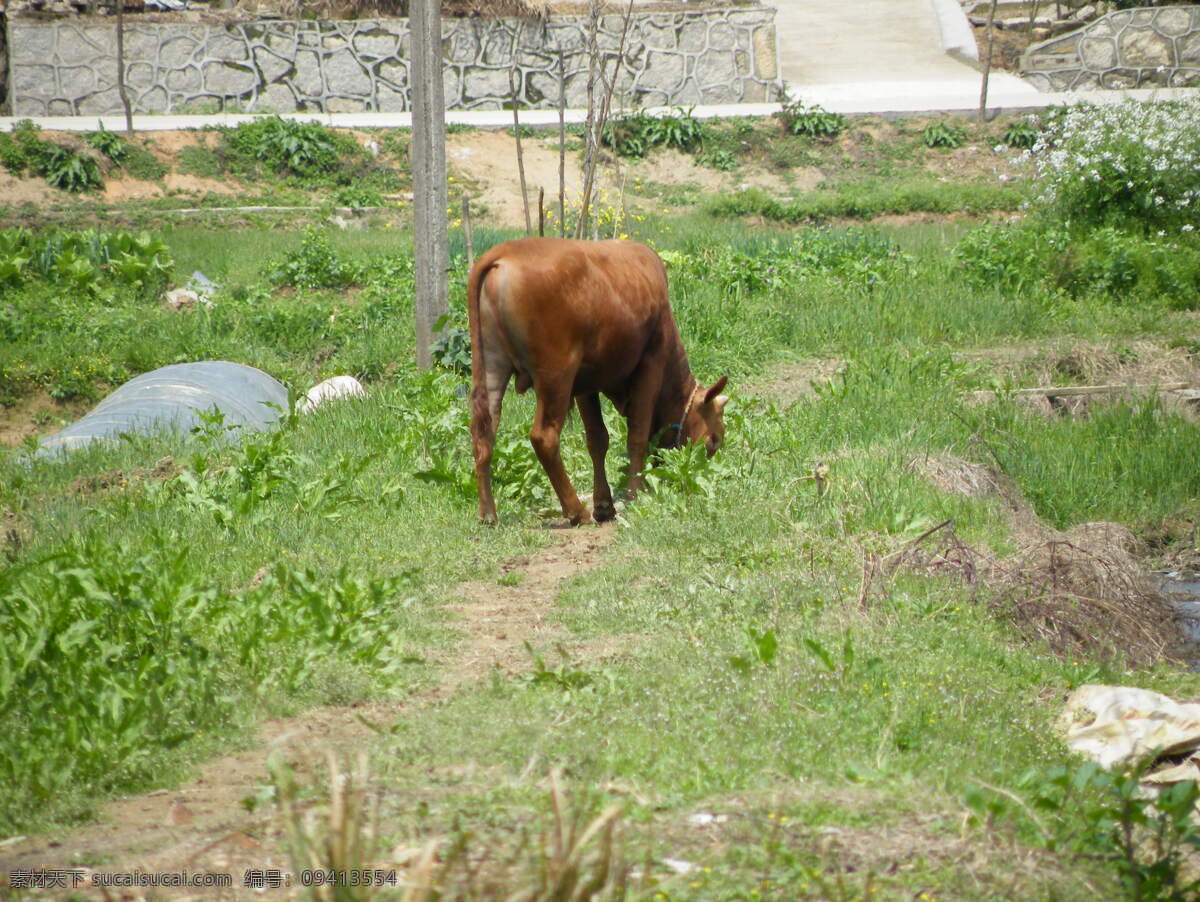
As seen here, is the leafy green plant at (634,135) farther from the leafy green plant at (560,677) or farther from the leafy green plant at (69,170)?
the leafy green plant at (560,677)

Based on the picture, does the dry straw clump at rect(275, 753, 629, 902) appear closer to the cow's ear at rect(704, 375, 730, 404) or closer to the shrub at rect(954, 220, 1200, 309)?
the cow's ear at rect(704, 375, 730, 404)

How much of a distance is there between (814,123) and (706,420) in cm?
1699

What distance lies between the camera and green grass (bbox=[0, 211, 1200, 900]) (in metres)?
3.79

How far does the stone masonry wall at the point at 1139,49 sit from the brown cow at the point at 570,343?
21696mm

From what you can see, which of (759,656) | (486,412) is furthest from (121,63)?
(759,656)

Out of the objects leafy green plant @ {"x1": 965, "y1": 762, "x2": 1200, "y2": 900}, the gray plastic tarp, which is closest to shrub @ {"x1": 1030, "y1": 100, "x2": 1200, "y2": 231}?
the gray plastic tarp

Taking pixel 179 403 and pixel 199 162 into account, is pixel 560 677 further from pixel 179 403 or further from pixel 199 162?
pixel 199 162

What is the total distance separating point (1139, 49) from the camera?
26.2 metres

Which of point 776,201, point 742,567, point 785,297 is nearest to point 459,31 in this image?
point 776,201

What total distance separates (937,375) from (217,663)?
7793 mm

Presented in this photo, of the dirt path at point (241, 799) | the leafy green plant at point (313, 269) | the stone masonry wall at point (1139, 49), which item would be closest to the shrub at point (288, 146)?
the leafy green plant at point (313, 269)

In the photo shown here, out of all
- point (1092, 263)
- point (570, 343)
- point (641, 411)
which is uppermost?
point (570, 343)

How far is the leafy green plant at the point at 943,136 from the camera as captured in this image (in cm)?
2344

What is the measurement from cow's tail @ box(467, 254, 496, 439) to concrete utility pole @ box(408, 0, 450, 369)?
11.8ft
